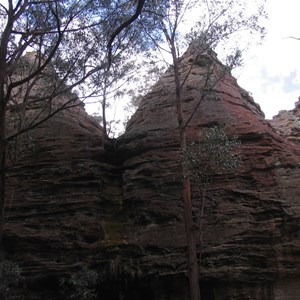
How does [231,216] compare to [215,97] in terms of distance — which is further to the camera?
[215,97]

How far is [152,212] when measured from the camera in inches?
663

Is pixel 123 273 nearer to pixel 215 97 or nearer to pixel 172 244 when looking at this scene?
pixel 172 244

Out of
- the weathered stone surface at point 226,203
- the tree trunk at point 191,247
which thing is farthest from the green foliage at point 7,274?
the tree trunk at point 191,247

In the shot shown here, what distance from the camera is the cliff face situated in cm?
1495

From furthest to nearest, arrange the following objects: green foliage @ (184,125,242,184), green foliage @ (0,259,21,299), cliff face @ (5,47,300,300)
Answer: cliff face @ (5,47,300,300) < green foliage @ (184,125,242,184) < green foliage @ (0,259,21,299)

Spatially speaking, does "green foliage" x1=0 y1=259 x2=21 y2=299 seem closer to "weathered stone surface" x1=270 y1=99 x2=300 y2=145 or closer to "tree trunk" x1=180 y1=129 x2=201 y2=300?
"tree trunk" x1=180 y1=129 x2=201 y2=300

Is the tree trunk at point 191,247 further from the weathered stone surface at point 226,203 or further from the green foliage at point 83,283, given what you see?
the green foliage at point 83,283

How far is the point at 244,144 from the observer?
17.9 metres

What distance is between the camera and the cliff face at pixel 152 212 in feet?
49.1

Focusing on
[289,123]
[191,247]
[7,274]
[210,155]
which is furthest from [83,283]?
[289,123]

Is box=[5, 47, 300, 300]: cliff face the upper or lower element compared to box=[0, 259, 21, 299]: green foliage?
upper

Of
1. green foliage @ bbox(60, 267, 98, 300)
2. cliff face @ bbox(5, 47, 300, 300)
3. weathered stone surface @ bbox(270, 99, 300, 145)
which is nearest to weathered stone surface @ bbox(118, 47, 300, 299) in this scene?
cliff face @ bbox(5, 47, 300, 300)

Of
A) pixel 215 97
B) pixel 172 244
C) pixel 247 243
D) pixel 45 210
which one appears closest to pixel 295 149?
pixel 215 97

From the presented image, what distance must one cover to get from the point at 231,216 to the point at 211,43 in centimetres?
663
